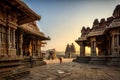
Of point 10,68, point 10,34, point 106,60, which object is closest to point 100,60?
point 106,60

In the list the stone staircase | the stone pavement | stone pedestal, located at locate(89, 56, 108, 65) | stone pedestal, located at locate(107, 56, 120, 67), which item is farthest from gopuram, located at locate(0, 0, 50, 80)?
stone pedestal, located at locate(89, 56, 108, 65)

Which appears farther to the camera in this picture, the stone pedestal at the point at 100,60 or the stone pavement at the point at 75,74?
the stone pedestal at the point at 100,60

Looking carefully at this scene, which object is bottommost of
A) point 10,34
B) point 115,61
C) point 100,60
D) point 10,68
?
point 100,60

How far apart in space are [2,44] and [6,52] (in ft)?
1.63

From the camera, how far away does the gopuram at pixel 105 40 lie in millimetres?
15607

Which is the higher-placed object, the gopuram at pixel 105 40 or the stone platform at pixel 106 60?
the gopuram at pixel 105 40

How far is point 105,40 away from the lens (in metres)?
20.6

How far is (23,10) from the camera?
7.77 metres

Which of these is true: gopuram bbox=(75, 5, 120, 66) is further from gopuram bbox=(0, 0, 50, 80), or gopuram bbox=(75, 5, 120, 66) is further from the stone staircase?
the stone staircase

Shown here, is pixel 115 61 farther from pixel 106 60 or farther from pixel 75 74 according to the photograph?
pixel 75 74

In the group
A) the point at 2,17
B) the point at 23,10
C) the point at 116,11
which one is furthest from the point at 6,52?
the point at 116,11

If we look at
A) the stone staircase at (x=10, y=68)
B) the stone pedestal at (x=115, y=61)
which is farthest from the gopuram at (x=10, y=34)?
the stone pedestal at (x=115, y=61)

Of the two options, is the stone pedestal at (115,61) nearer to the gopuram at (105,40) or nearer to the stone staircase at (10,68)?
the gopuram at (105,40)

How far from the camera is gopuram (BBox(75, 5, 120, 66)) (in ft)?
51.2
